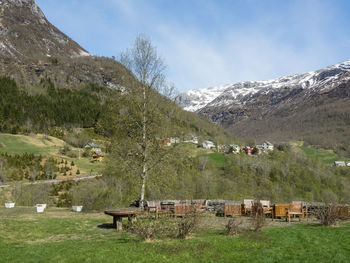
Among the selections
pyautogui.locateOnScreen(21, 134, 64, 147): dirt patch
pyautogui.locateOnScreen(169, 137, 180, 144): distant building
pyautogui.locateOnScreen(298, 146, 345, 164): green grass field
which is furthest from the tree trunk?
pyautogui.locateOnScreen(298, 146, 345, 164): green grass field

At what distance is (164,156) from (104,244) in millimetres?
7613

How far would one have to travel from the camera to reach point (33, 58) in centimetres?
16488

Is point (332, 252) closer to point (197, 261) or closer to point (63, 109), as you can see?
point (197, 261)

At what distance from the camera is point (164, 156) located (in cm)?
1609

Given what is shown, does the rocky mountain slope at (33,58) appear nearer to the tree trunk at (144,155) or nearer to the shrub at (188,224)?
the tree trunk at (144,155)

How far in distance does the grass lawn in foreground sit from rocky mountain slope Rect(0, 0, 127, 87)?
12983 centimetres

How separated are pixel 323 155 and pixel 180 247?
128959mm

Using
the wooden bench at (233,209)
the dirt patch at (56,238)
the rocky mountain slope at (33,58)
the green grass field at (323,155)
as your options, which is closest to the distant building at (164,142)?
the wooden bench at (233,209)

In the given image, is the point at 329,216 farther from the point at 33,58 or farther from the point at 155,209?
the point at 33,58

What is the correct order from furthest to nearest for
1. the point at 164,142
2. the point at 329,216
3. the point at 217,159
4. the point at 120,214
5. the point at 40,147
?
1. the point at 217,159
2. the point at 40,147
3. the point at 164,142
4. the point at 120,214
5. the point at 329,216

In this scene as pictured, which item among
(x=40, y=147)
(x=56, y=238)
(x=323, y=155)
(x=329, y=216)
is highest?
(x=323, y=155)

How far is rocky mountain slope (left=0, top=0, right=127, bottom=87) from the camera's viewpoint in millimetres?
146125

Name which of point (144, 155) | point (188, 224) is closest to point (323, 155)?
point (144, 155)

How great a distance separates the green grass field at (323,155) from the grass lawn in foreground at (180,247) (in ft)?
361
